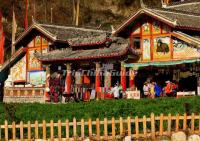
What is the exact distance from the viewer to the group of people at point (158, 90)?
32.8 meters

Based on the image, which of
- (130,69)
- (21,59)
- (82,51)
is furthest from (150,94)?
(21,59)

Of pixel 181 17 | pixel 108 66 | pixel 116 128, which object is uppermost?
pixel 181 17

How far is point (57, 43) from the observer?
1651 inches

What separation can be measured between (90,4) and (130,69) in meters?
45.4

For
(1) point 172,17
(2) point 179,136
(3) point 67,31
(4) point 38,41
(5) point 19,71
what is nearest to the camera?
(2) point 179,136

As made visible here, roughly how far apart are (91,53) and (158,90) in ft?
20.6

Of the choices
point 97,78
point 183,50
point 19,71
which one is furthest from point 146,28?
point 19,71

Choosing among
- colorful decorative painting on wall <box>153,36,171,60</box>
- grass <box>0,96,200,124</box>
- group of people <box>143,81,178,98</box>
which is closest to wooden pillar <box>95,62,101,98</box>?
group of people <box>143,81,178,98</box>

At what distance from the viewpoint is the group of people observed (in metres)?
32.8

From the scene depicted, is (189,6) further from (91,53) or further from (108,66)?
(91,53)

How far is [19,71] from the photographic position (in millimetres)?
45594

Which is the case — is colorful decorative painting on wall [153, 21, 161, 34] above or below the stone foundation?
above

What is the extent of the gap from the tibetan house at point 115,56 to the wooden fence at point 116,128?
15021mm

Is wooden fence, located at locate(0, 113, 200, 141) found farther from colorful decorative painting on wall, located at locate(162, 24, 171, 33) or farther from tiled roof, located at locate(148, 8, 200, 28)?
colorful decorative painting on wall, located at locate(162, 24, 171, 33)
